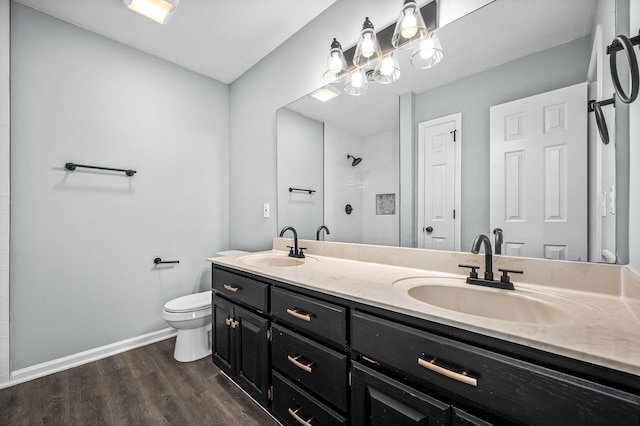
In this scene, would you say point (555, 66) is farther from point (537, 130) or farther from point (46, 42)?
point (46, 42)

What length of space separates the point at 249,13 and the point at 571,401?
2569 mm

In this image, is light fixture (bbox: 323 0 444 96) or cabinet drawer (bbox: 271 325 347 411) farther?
light fixture (bbox: 323 0 444 96)

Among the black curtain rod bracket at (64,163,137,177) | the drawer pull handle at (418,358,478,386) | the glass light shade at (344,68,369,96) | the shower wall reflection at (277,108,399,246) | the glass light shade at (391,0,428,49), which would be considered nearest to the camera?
the drawer pull handle at (418,358,478,386)

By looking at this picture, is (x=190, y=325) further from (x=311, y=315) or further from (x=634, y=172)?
(x=634, y=172)

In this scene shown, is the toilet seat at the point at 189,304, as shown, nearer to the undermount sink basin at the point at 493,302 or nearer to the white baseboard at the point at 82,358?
the white baseboard at the point at 82,358

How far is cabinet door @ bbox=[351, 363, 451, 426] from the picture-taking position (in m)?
0.79

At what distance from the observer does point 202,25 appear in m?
2.10

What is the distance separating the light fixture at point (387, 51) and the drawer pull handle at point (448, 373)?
4.59ft

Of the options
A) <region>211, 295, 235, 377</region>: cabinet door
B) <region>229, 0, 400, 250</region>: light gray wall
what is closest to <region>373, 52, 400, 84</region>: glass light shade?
<region>229, 0, 400, 250</region>: light gray wall

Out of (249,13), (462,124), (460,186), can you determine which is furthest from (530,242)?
(249,13)

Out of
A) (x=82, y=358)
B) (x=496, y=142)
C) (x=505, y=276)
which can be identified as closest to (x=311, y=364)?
(x=505, y=276)

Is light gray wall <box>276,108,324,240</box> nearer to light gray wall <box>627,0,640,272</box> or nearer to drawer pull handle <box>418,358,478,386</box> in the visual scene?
drawer pull handle <box>418,358,478,386</box>

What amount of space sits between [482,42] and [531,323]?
1.23 m

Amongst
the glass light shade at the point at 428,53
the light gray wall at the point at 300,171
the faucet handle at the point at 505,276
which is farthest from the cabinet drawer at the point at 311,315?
the glass light shade at the point at 428,53
